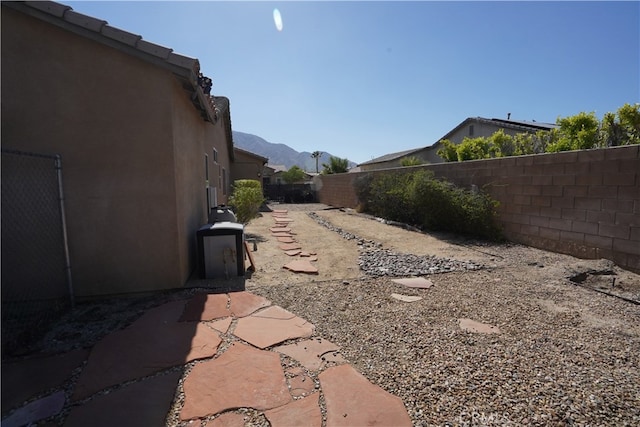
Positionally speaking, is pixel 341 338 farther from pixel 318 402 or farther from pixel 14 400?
pixel 14 400

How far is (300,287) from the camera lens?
4371mm

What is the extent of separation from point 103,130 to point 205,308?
252cm

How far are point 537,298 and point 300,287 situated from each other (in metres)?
3.07

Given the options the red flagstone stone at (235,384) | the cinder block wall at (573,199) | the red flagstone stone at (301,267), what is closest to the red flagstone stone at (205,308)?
the red flagstone stone at (235,384)

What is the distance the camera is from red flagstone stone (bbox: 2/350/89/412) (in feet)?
7.07

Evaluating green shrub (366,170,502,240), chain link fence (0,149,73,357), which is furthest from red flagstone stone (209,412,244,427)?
green shrub (366,170,502,240)

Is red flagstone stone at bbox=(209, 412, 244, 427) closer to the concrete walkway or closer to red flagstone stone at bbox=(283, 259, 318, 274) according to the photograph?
the concrete walkway

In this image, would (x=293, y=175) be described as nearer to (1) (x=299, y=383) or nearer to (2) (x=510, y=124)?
(2) (x=510, y=124)

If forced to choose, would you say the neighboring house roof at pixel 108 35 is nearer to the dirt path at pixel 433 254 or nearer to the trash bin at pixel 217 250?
the trash bin at pixel 217 250

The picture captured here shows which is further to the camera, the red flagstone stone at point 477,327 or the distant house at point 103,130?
the distant house at point 103,130

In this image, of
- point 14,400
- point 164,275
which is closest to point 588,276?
point 164,275

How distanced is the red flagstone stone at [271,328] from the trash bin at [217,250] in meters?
1.46

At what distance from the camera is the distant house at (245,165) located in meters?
20.1

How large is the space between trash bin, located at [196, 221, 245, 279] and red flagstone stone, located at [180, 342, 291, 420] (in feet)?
7.14
